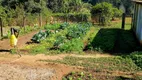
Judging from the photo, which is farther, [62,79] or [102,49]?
[102,49]

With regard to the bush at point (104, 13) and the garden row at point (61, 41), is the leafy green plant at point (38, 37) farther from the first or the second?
the bush at point (104, 13)

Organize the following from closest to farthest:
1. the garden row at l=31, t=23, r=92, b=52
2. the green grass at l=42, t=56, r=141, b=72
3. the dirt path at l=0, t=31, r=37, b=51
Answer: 1. the green grass at l=42, t=56, r=141, b=72
2. the garden row at l=31, t=23, r=92, b=52
3. the dirt path at l=0, t=31, r=37, b=51

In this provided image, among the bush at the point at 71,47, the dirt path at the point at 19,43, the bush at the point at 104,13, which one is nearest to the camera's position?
the bush at the point at 71,47

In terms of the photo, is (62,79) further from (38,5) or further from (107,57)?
(38,5)

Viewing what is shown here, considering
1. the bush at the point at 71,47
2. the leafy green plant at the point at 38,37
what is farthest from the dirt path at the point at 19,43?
the bush at the point at 71,47

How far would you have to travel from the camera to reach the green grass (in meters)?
12.2

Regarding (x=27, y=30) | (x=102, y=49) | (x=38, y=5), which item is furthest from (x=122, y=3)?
(x=102, y=49)

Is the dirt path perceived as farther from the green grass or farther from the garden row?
the green grass

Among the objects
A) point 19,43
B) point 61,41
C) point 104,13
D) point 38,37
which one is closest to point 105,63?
point 61,41

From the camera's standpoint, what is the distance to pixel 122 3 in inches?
1770

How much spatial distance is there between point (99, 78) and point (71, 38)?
818 centimetres

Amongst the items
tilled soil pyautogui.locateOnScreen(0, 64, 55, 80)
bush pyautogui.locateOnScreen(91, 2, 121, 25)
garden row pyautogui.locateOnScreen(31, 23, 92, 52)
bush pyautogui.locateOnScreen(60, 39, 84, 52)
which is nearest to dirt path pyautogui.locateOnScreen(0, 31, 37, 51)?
garden row pyautogui.locateOnScreen(31, 23, 92, 52)

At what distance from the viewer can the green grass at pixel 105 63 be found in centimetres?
1223

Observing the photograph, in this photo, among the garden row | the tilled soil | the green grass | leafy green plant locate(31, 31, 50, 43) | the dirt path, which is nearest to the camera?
the tilled soil
